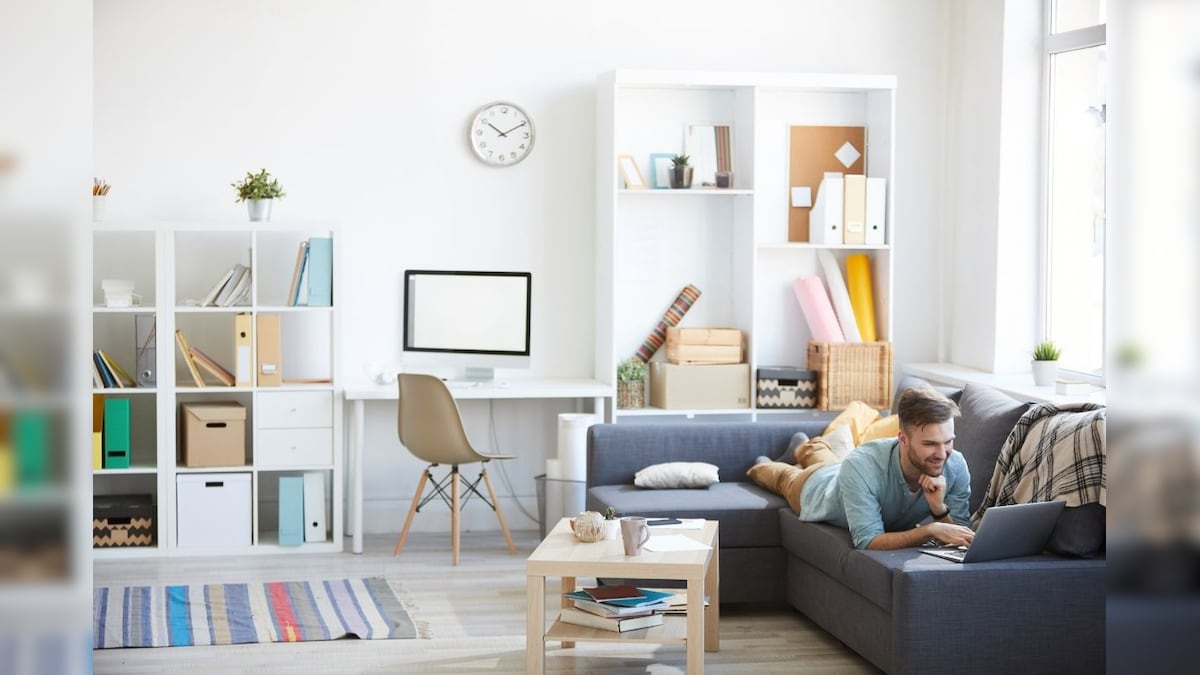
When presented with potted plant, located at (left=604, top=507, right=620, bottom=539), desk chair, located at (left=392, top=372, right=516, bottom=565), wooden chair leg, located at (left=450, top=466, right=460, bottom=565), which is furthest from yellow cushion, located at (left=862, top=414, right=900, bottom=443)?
wooden chair leg, located at (left=450, top=466, right=460, bottom=565)

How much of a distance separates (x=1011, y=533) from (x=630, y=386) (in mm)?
2600

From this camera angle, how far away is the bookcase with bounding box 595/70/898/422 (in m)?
5.86

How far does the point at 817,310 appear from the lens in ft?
19.7

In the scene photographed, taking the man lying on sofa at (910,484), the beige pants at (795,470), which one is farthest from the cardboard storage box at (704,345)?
the man lying on sofa at (910,484)

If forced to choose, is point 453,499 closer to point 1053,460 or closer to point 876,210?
point 876,210

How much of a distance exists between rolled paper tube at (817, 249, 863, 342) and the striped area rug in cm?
248

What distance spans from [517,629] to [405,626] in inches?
15.3

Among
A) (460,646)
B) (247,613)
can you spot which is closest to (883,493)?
(460,646)

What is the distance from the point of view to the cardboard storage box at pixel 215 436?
17.9ft

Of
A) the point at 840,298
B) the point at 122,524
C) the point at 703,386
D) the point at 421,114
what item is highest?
the point at 421,114

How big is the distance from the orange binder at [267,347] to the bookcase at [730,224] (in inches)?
58.4

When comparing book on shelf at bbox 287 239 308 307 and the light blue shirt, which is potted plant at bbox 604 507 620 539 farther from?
book on shelf at bbox 287 239 308 307

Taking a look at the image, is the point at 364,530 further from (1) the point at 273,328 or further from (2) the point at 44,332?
(2) the point at 44,332

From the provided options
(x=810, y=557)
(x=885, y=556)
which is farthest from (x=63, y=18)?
(x=810, y=557)
